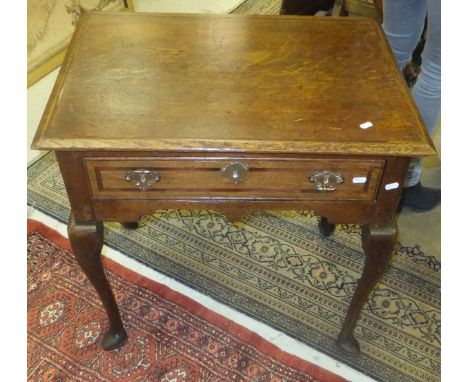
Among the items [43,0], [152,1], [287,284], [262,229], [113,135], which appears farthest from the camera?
[152,1]

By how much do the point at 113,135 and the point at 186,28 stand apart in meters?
0.45

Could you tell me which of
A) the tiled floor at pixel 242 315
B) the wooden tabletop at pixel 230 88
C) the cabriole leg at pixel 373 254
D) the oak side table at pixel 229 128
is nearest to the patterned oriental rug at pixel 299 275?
the tiled floor at pixel 242 315

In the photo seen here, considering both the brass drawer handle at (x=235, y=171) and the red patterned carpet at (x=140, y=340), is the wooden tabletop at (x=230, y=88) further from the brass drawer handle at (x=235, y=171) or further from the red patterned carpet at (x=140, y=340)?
the red patterned carpet at (x=140, y=340)

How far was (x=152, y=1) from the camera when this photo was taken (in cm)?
306

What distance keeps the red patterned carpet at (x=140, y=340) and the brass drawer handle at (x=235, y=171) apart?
2.14ft

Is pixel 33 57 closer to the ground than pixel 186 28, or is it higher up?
closer to the ground

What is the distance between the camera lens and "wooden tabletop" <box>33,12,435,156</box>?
95 centimetres

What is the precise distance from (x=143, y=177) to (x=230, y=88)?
0.28m

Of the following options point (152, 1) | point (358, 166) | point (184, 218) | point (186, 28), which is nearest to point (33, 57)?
point (152, 1)

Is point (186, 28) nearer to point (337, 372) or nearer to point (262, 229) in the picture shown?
point (262, 229)

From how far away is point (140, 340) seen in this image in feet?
4.78

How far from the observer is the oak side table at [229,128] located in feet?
3.13

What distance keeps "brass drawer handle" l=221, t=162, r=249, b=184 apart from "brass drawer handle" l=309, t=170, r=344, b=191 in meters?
0.14

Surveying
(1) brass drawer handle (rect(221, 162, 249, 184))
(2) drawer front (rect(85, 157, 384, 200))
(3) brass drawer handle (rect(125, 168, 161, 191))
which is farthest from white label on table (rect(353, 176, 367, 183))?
(3) brass drawer handle (rect(125, 168, 161, 191))
